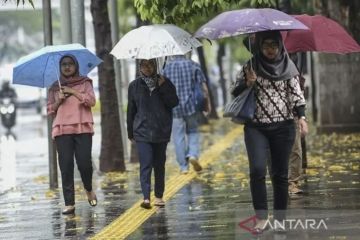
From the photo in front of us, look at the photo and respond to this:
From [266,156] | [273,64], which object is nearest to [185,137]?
[266,156]

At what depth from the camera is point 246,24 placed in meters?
7.86

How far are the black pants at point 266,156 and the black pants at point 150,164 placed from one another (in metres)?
2.13

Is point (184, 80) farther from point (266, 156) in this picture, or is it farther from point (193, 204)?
point (266, 156)

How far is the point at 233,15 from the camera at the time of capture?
816 centimetres

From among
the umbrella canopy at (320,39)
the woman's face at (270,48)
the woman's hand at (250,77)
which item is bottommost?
the woman's hand at (250,77)

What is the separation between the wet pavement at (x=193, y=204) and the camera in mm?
8375

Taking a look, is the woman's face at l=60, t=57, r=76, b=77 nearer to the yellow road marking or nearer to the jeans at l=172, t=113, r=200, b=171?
the yellow road marking

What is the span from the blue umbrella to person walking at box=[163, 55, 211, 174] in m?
3.02

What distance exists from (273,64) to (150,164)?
101 inches

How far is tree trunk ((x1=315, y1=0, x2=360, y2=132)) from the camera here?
19156 millimetres

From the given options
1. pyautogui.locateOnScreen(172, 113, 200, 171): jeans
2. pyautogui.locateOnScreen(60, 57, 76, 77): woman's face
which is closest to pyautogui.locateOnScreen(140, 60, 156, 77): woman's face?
pyautogui.locateOnScreen(60, 57, 76, 77): woman's face

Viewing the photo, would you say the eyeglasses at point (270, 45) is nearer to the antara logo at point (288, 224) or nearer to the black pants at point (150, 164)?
the antara logo at point (288, 224)

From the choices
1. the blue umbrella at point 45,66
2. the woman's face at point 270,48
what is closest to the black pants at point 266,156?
the woman's face at point 270,48

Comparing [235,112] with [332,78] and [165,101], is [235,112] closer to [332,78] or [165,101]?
[165,101]
